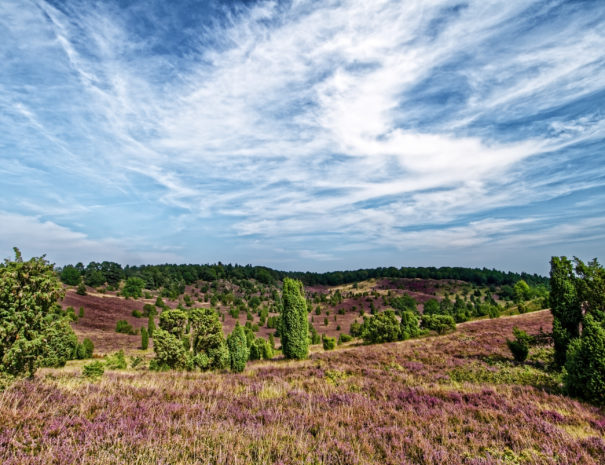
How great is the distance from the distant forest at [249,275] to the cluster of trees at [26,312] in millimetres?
97334

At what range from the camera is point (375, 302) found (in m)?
93.8

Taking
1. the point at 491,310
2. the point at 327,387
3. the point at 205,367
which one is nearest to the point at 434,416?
the point at 327,387

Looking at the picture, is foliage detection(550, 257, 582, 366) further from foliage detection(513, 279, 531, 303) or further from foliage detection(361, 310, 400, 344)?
foliage detection(513, 279, 531, 303)

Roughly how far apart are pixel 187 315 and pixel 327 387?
1176 centimetres

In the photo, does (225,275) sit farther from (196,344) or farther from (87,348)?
(196,344)

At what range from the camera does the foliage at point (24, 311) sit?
24.1 ft

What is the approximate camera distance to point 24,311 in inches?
299

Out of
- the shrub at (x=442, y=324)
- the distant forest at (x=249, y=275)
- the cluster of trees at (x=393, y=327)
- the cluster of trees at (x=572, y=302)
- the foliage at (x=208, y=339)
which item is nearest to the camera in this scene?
the cluster of trees at (x=572, y=302)

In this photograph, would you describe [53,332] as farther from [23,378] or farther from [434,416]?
[434,416]

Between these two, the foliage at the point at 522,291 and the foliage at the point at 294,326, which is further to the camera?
the foliage at the point at 522,291

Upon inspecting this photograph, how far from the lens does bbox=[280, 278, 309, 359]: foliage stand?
2242cm

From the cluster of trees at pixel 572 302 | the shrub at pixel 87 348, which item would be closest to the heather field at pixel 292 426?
the cluster of trees at pixel 572 302

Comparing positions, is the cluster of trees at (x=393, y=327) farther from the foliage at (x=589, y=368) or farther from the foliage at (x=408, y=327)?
the foliage at (x=589, y=368)

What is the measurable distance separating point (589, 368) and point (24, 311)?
52.5 feet
